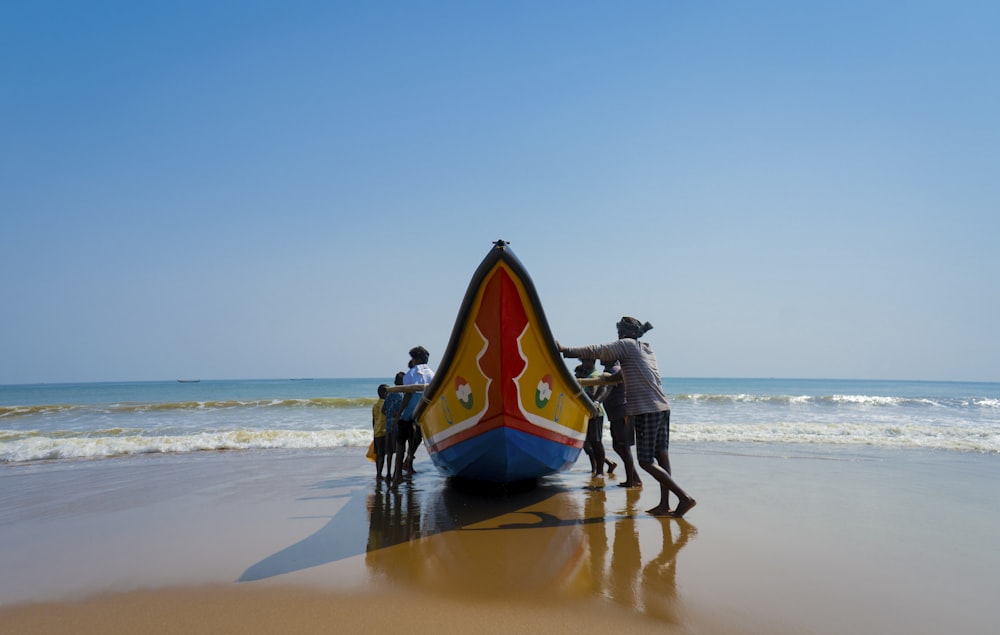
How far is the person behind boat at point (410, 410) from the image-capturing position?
6441mm

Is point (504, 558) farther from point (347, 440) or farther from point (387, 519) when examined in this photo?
point (347, 440)

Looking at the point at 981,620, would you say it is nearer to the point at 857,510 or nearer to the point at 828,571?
the point at 828,571

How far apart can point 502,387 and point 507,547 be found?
1.30m

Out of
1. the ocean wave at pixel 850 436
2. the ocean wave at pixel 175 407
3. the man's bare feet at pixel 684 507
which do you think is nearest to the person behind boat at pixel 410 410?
the man's bare feet at pixel 684 507

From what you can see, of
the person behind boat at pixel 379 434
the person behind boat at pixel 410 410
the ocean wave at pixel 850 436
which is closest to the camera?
the person behind boat at pixel 410 410

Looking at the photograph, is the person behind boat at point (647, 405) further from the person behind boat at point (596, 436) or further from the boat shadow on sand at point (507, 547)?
the person behind boat at point (596, 436)

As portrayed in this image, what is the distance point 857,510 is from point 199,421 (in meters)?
18.3

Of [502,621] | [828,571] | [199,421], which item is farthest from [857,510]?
[199,421]

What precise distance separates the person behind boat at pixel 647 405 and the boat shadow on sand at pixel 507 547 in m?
0.27

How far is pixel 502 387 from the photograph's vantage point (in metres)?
4.57

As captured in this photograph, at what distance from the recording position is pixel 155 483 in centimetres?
669

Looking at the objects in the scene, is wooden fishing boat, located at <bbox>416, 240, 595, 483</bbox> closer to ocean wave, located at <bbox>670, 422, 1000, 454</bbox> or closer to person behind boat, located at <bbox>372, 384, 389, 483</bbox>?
person behind boat, located at <bbox>372, 384, 389, 483</bbox>

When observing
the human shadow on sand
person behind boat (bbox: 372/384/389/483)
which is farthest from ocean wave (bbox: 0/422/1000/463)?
the human shadow on sand

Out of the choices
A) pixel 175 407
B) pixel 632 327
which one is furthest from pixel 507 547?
pixel 175 407
